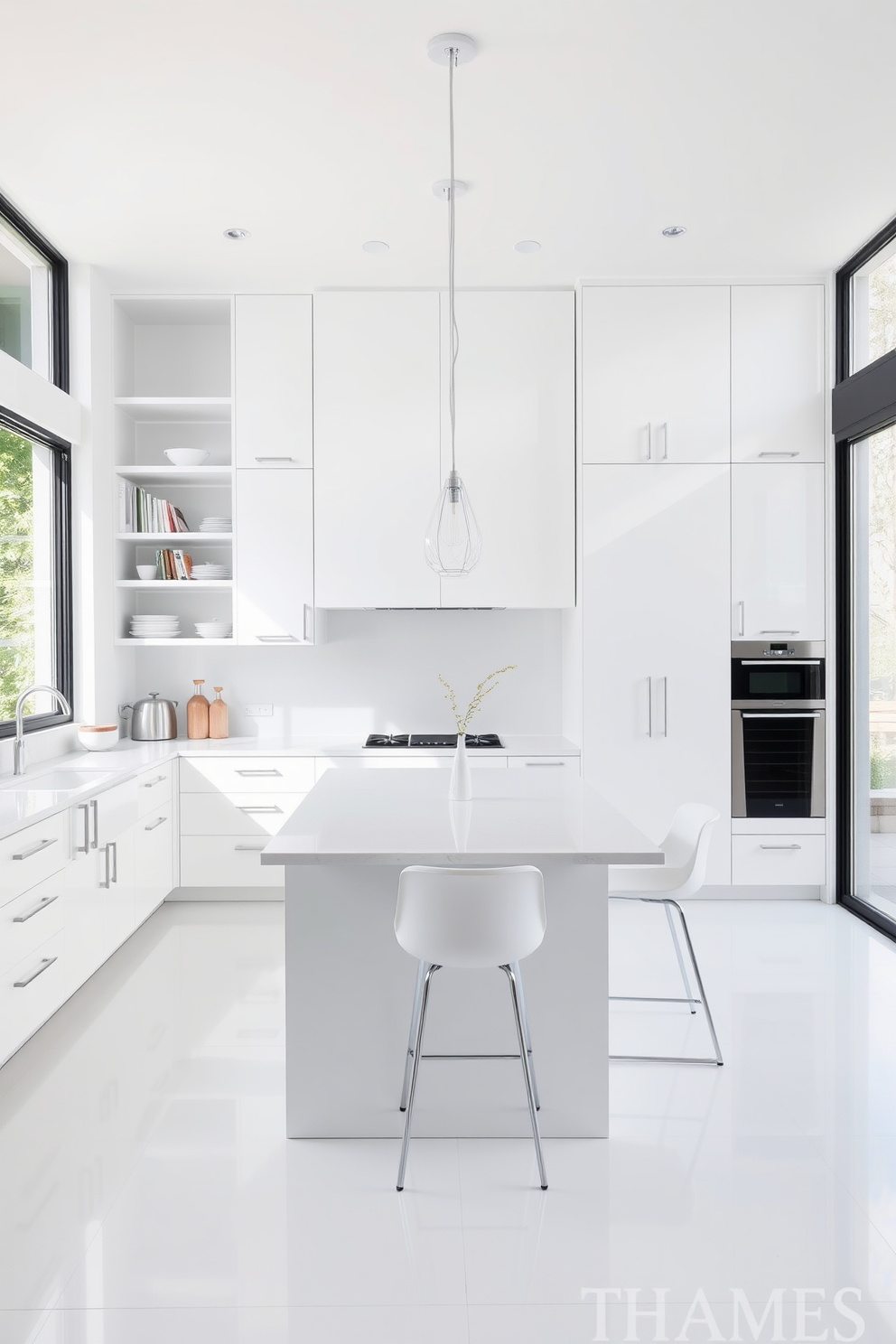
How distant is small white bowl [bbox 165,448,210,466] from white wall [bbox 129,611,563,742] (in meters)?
0.99

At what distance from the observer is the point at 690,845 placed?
2.98 metres

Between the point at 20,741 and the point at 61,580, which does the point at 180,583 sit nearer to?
the point at 61,580

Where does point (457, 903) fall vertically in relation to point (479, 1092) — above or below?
above

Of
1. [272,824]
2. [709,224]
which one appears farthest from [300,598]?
[709,224]

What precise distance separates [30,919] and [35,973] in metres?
0.17

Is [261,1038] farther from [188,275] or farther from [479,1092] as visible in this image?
[188,275]

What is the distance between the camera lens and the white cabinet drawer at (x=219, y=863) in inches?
173

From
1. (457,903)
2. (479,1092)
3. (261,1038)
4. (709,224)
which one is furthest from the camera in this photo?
(709,224)

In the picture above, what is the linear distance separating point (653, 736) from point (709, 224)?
2.26 meters

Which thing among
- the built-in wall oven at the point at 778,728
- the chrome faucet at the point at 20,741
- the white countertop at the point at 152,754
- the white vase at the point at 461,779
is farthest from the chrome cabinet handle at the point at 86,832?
the built-in wall oven at the point at 778,728

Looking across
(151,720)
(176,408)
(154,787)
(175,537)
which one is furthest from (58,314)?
(154,787)

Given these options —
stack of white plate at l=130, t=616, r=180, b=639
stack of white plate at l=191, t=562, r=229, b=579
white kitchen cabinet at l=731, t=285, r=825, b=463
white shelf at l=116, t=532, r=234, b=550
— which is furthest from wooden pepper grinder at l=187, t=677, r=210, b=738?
white kitchen cabinet at l=731, t=285, r=825, b=463

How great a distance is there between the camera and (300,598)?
4562 millimetres

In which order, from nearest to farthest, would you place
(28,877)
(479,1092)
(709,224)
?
1. (479,1092)
2. (28,877)
3. (709,224)
